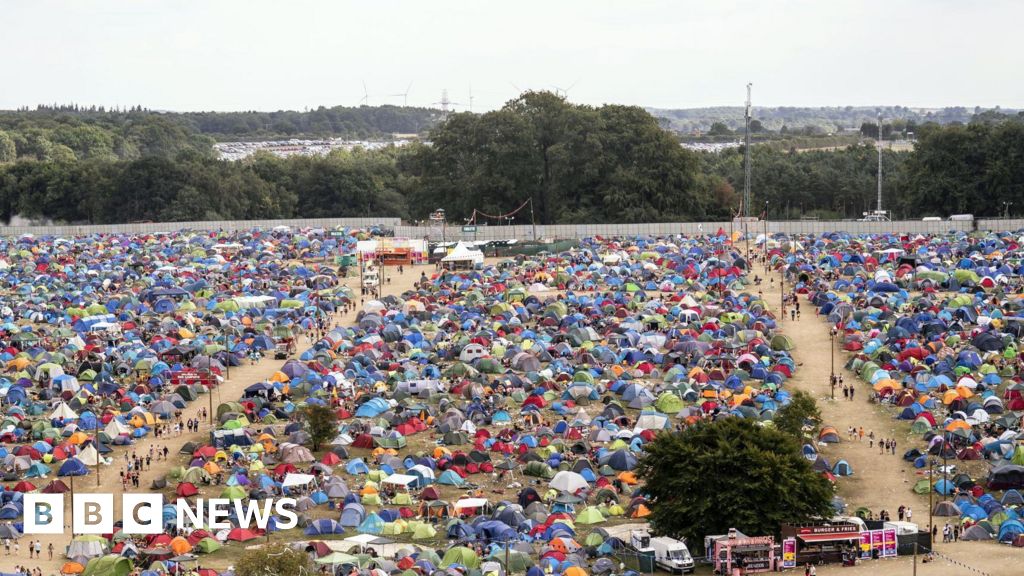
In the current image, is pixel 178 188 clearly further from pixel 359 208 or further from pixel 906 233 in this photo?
pixel 906 233

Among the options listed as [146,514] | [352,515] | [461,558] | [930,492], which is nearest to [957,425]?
[930,492]

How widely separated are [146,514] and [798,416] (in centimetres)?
1390

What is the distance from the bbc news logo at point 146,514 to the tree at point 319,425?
4.09 meters

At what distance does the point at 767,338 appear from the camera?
Answer: 144 ft

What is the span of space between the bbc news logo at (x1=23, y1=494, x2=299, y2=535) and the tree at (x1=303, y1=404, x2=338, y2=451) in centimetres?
409

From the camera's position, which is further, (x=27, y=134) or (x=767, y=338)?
(x=27, y=134)

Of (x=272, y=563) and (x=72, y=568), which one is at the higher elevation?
(x=272, y=563)

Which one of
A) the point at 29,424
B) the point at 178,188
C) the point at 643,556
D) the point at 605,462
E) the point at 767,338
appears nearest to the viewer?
the point at 643,556

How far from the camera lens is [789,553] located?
25.5 metres

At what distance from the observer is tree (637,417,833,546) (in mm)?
25875

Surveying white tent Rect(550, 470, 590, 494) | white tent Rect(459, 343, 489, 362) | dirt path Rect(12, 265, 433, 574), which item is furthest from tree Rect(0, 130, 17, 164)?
white tent Rect(550, 470, 590, 494)

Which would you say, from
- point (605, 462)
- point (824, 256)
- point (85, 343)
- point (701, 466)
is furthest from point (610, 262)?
point (701, 466)

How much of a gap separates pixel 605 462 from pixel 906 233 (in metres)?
39.7

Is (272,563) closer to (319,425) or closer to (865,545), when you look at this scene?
(865,545)
